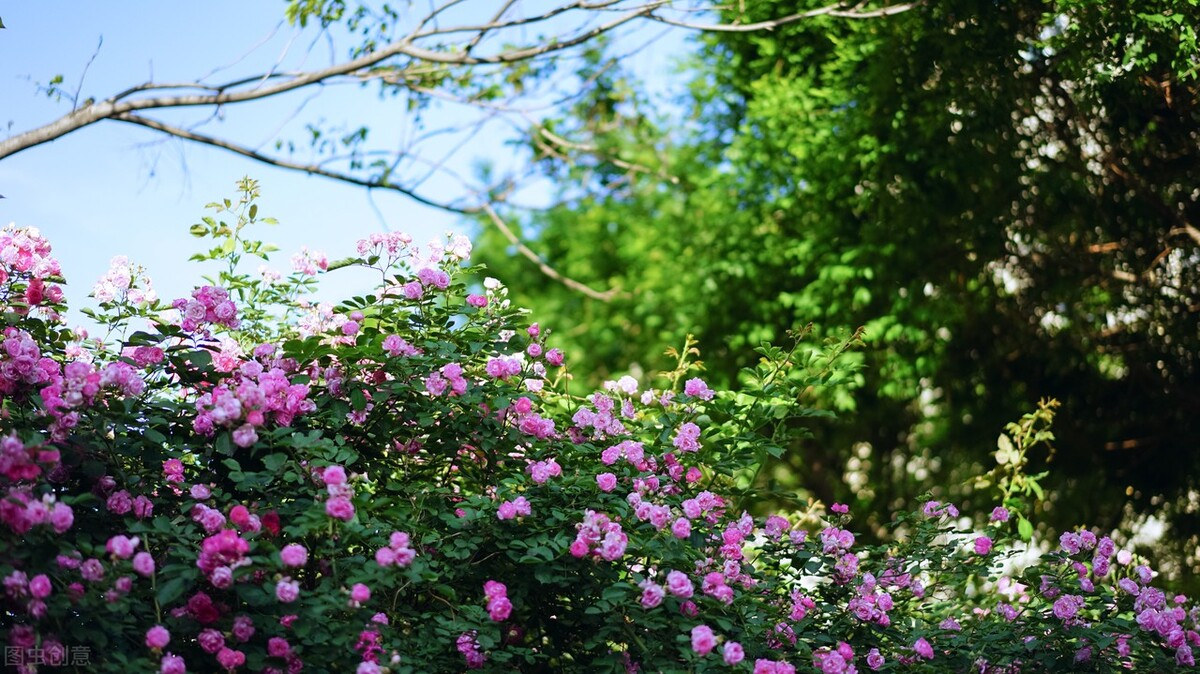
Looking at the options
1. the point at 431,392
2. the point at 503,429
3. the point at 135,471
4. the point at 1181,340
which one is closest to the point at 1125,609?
the point at 503,429

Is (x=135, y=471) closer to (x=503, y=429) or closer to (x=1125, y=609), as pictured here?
(x=503, y=429)

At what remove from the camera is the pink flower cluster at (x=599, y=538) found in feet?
9.55

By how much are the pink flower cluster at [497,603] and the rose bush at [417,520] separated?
12 millimetres

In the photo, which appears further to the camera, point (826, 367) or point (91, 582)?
point (826, 367)

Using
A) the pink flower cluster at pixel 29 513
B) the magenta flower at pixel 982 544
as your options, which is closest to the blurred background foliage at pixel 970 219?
the magenta flower at pixel 982 544

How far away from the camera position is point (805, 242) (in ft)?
28.0

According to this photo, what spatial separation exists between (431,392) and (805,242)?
5659 mm

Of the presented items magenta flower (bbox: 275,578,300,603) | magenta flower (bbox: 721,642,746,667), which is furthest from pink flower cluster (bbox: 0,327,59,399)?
magenta flower (bbox: 721,642,746,667)

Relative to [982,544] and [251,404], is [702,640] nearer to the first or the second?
[251,404]

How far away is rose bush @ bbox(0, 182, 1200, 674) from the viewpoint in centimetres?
274

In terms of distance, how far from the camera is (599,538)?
2977 millimetres

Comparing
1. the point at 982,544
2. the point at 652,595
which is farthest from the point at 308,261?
the point at 982,544

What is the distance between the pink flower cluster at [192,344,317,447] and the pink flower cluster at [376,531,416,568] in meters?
0.51

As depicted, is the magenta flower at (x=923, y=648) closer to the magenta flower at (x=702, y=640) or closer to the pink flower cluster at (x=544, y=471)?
the magenta flower at (x=702, y=640)
